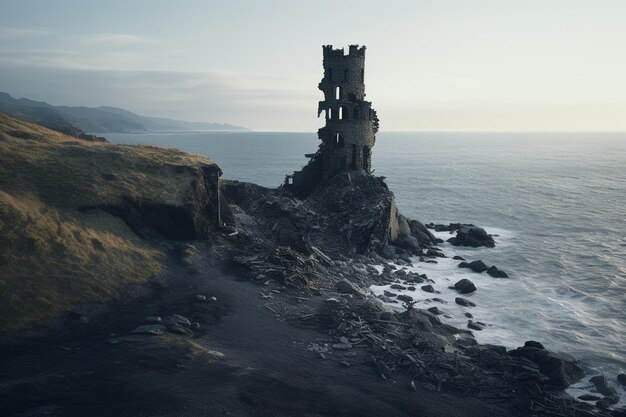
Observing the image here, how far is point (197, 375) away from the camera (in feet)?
72.2

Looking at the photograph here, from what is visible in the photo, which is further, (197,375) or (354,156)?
(354,156)

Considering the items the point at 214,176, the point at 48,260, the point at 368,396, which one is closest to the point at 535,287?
the point at 368,396

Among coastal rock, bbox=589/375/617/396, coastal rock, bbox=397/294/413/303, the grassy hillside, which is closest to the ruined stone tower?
the grassy hillside

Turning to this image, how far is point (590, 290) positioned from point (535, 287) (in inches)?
206

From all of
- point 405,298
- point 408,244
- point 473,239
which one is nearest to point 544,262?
point 473,239

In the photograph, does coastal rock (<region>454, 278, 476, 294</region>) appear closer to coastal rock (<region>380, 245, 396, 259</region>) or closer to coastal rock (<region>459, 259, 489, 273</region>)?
coastal rock (<region>459, 259, 489, 273</region>)

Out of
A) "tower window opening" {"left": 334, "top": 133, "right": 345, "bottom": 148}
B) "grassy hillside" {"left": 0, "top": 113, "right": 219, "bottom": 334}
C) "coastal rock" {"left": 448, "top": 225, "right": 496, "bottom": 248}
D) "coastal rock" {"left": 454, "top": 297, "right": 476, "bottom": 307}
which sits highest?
"tower window opening" {"left": 334, "top": 133, "right": 345, "bottom": 148}

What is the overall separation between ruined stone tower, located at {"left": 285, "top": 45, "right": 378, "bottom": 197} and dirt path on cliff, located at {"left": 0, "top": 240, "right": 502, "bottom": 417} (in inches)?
1362

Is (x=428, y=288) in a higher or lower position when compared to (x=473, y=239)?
lower

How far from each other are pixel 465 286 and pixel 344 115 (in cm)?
2752

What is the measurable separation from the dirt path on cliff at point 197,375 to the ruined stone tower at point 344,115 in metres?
34.6

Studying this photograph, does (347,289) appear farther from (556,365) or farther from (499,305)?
(556,365)

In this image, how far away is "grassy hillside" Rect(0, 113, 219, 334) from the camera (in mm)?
27922

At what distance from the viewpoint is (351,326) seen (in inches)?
1208
